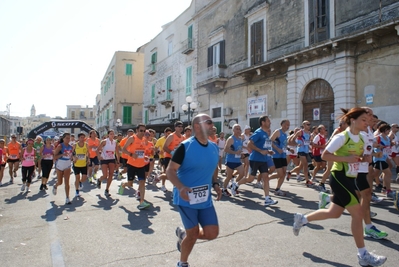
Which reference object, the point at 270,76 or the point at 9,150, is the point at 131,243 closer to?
the point at 9,150

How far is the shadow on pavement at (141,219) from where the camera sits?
5637mm

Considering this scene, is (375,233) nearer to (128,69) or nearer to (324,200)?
(324,200)

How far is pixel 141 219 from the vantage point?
248 inches

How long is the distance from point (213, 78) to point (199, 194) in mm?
21057

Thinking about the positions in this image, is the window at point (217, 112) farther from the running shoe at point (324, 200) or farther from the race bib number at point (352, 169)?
the race bib number at point (352, 169)

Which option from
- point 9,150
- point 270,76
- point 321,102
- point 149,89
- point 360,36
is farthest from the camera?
point 149,89

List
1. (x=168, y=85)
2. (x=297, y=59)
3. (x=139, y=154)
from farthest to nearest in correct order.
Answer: (x=168, y=85)
(x=297, y=59)
(x=139, y=154)

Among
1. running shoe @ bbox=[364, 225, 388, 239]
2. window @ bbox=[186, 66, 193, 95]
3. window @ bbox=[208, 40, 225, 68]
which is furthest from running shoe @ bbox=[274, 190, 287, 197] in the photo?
window @ bbox=[186, 66, 193, 95]

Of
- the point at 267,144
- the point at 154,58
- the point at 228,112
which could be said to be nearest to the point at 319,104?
the point at 228,112

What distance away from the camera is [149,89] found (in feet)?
127

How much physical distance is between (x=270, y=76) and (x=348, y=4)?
577cm

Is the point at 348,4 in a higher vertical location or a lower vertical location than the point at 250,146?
higher

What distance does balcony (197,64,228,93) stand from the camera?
2376cm

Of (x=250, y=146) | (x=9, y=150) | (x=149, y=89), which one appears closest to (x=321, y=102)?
(x=250, y=146)
